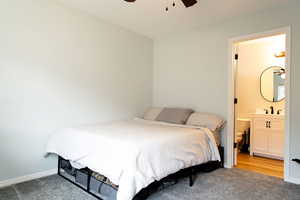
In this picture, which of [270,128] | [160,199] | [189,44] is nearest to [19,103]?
[160,199]

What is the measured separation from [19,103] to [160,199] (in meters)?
2.05

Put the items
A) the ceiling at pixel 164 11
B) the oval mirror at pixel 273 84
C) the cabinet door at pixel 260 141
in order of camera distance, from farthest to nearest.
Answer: the oval mirror at pixel 273 84 → the cabinet door at pixel 260 141 → the ceiling at pixel 164 11

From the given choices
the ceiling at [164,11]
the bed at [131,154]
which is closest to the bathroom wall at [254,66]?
the ceiling at [164,11]

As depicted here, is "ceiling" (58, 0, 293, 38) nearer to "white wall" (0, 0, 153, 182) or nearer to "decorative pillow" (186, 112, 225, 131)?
"white wall" (0, 0, 153, 182)

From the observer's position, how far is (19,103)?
2586 millimetres

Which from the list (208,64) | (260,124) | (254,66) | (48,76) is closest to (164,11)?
(208,64)

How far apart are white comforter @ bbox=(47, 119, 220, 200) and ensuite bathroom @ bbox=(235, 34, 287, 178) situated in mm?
1322

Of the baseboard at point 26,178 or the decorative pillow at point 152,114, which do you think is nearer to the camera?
the baseboard at point 26,178

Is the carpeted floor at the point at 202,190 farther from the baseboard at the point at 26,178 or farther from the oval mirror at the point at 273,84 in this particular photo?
the oval mirror at the point at 273,84

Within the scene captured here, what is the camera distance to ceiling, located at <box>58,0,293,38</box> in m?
2.81

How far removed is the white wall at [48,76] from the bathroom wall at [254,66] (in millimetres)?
2726

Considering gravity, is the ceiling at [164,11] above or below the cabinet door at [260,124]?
above

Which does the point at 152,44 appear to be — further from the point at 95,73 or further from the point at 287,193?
the point at 287,193

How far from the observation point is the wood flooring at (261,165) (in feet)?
10.3
